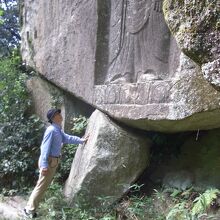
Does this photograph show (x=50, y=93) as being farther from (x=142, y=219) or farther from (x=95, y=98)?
(x=142, y=219)

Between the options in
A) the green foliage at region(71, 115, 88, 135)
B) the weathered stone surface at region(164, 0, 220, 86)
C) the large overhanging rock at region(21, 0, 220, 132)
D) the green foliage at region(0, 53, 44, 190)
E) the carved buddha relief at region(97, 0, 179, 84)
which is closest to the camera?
the weathered stone surface at region(164, 0, 220, 86)

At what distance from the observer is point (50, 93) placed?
7.00 m

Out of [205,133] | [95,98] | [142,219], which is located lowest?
[142,219]

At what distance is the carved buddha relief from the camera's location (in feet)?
16.6

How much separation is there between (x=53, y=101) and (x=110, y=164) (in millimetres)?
2155

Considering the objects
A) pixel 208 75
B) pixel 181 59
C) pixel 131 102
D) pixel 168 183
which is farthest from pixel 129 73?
pixel 208 75

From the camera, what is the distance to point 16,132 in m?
6.89

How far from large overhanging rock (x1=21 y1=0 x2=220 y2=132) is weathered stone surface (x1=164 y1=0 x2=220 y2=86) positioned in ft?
4.95

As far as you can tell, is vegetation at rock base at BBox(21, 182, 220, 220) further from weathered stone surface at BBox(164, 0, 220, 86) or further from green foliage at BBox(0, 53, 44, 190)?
weathered stone surface at BBox(164, 0, 220, 86)

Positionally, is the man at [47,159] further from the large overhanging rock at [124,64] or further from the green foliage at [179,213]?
the green foliage at [179,213]

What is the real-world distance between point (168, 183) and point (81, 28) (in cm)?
273

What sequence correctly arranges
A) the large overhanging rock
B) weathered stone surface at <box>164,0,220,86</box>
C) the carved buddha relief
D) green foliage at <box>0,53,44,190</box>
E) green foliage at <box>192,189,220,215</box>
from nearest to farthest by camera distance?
weathered stone surface at <box>164,0,220,86</box> < green foliage at <box>192,189,220,215</box> < the large overhanging rock < the carved buddha relief < green foliage at <box>0,53,44,190</box>

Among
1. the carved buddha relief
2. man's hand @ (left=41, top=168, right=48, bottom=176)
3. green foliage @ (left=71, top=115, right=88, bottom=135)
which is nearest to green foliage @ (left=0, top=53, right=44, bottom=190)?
green foliage @ (left=71, top=115, right=88, bottom=135)

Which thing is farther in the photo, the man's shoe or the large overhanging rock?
the man's shoe
